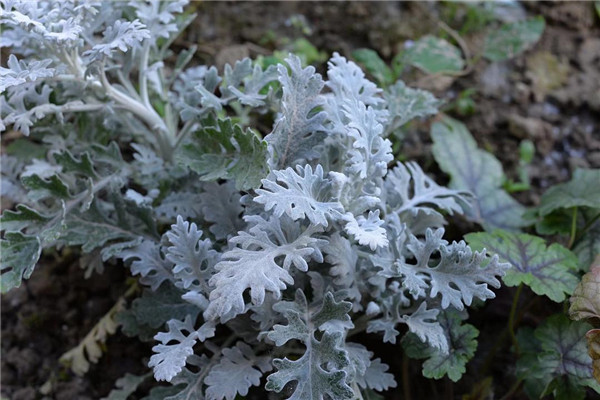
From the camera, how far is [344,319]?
1191mm

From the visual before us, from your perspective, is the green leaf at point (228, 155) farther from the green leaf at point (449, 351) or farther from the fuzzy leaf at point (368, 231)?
the green leaf at point (449, 351)

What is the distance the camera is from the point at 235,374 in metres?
1.25

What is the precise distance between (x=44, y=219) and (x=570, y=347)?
4.02 ft

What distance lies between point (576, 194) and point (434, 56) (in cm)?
66

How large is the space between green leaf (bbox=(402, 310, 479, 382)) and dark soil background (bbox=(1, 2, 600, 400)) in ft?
0.63

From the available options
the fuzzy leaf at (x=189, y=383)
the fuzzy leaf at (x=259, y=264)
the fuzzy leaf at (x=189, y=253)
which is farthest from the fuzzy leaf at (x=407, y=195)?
the fuzzy leaf at (x=189, y=383)

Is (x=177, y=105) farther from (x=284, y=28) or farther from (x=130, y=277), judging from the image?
(x=284, y=28)

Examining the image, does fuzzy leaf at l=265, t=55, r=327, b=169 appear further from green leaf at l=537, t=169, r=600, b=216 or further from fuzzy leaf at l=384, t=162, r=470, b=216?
green leaf at l=537, t=169, r=600, b=216

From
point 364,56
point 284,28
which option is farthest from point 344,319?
point 284,28

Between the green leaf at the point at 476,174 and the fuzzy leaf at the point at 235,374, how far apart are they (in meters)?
0.76

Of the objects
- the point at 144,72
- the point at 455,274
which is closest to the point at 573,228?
the point at 455,274

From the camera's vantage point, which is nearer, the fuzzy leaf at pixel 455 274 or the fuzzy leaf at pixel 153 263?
the fuzzy leaf at pixel 455 274

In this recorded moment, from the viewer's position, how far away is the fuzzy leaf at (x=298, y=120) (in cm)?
128

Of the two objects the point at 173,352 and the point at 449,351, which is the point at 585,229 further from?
the point at 173,352
